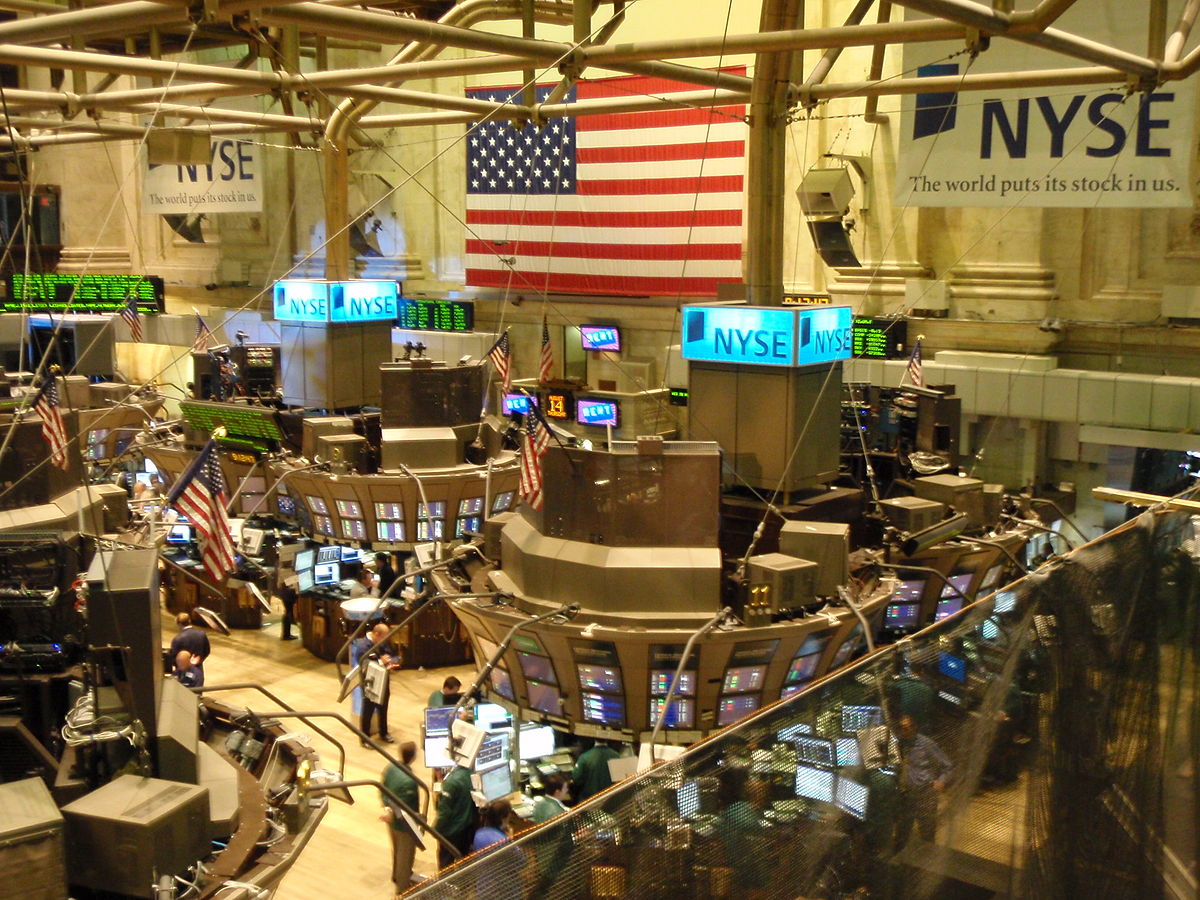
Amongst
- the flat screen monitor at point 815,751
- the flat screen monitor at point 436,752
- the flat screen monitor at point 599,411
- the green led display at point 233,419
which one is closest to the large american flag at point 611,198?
the flat screen monitor at point 599,411

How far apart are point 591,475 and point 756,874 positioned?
868 cm

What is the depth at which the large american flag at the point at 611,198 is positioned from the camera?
954 inches

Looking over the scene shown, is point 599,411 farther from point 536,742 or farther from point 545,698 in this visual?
point 536,742

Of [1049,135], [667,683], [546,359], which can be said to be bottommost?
[667,683]

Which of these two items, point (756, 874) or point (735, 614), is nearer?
point (756, 874)

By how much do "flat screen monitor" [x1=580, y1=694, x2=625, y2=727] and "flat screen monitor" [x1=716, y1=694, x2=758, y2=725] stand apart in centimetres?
95

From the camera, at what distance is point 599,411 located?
2481cm

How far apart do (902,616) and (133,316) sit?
23.0m

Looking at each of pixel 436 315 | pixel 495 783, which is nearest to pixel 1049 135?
pixel 495 783

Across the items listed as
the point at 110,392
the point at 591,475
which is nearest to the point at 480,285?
the point at 110,392

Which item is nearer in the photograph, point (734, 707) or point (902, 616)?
point (734, 707)

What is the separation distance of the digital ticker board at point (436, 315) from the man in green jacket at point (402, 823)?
18156mm

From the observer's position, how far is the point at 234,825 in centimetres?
877

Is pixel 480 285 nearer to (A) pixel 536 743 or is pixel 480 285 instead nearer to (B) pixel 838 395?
(B) pixel 838 395
